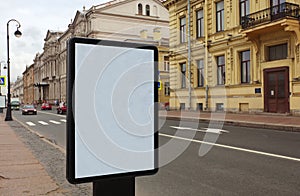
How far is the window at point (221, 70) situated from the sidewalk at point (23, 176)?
19.0 meters

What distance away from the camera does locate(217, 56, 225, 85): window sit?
81.6ft

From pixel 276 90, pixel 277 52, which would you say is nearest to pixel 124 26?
pixel 276 90

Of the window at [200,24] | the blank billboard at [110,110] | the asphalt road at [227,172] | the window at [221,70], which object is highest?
the window at [200,24]

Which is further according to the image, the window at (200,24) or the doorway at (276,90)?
the window at (200,24)

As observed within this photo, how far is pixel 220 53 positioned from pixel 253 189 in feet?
68.8

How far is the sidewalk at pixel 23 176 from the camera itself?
15.4ft

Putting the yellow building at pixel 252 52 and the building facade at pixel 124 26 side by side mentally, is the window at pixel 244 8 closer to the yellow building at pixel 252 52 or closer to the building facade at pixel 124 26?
the yellow building at pixel 252 52

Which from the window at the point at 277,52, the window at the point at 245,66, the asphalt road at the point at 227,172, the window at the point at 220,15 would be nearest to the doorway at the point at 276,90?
the window at the point at 277,52

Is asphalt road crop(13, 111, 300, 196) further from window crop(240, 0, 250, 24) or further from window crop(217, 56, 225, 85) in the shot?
window crop(217, 56, 225, 85)

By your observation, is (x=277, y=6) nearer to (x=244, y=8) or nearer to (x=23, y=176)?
(x=244, y=8)

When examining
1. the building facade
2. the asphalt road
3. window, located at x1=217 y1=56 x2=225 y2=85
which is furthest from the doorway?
the building facade

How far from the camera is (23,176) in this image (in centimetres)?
555

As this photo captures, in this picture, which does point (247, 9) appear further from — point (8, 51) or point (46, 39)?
point (46, 39)

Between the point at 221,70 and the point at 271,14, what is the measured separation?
658 cm
